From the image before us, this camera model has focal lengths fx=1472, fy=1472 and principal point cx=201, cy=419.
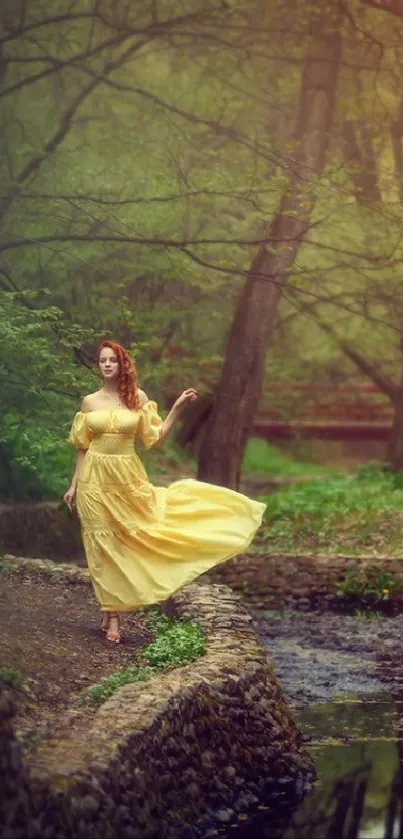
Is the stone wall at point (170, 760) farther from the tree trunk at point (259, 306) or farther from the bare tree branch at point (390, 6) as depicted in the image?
the tree trunk at point (259, 306)

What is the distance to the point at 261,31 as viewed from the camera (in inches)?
712

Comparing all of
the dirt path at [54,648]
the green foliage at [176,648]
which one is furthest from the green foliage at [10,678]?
the green foliage at [176,648]

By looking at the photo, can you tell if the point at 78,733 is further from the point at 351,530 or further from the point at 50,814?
the point at 351,530

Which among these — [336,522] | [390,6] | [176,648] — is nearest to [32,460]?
[336,522]

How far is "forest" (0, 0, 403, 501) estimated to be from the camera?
15.0 m

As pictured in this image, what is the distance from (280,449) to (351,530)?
56.8ft

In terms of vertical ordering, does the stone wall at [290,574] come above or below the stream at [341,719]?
above

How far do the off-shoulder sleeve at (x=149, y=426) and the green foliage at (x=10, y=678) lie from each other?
2.50 meters

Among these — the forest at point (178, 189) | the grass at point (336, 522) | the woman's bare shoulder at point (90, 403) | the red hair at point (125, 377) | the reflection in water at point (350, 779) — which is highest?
the forest at point (178, 189)

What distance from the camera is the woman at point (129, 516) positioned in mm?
10625

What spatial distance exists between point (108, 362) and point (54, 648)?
6.75ft

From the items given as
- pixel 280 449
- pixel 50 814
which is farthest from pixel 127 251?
pixel 280 449

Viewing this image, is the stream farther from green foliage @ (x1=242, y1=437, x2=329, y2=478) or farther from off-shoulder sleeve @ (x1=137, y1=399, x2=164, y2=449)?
A: green foliage @ (x1=242, y1=437, x2=329, y2=478)

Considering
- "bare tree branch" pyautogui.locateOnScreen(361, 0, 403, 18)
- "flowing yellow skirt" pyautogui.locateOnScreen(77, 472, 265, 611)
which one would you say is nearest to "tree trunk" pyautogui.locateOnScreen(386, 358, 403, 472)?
"bare tree branch" pyautogui.locateOnScreen(361, 0, 403, 18)
